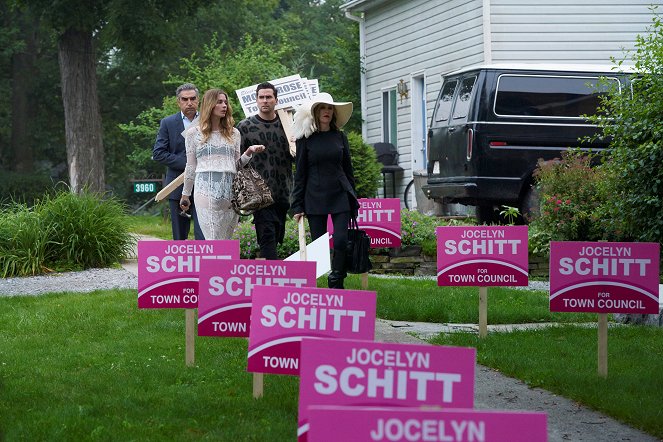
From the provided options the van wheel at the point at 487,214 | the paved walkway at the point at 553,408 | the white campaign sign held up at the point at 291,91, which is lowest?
the paved walkway at the point at 553,408

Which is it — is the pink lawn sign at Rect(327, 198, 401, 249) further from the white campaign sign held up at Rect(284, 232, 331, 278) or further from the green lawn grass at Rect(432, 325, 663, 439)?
the white campaign sign held up at Rect(284, 232, 331, 278)

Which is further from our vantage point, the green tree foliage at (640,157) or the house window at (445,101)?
the house window at (445,101)

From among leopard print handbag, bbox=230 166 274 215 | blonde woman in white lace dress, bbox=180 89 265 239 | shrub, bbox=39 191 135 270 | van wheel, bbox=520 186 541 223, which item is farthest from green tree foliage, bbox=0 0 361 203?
leopard print handbag, bbox=230 166 274 215

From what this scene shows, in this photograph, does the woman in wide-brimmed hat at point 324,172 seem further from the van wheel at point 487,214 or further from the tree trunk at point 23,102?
the tree trunk at point 23,102

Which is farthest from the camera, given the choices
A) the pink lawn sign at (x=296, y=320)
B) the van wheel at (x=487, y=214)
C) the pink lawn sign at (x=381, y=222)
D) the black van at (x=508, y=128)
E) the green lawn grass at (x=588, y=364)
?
the van wheel at (x=487, y=214)

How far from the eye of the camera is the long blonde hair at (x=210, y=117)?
33.6 feet

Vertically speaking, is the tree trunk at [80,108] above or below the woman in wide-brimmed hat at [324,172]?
above

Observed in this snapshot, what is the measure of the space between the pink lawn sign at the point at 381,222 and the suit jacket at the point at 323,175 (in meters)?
3.03

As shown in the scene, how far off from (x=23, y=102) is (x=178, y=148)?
112 feet

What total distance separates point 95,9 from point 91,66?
2.62 metres

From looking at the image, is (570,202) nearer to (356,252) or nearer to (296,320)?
(356,252)

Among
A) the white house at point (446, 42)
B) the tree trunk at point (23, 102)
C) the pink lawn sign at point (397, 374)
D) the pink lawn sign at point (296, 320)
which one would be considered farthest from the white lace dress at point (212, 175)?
the tree trunk at point (23, 102)

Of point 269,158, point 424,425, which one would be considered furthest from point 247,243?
point 424,425

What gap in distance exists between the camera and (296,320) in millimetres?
6535
